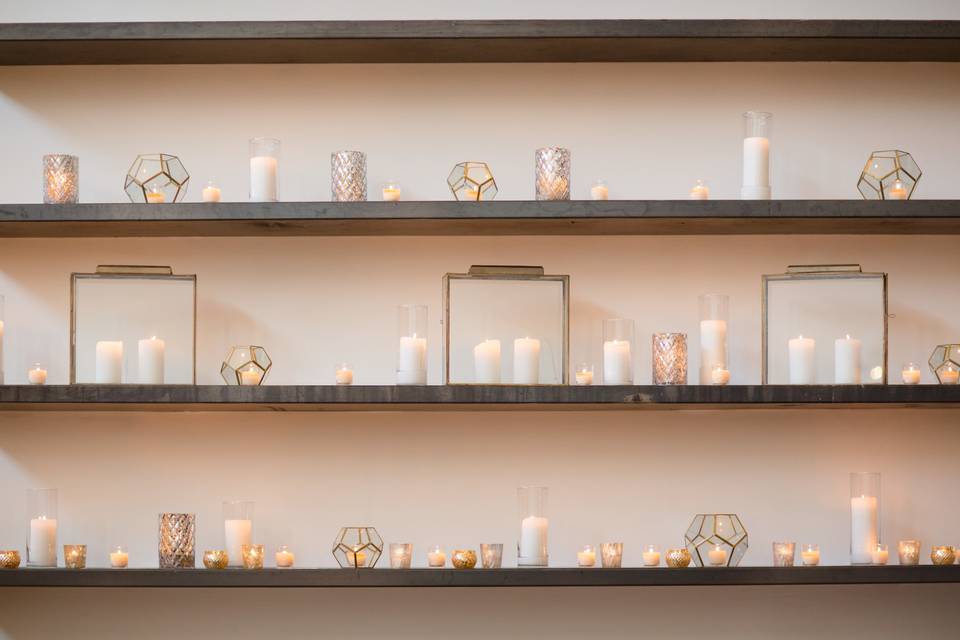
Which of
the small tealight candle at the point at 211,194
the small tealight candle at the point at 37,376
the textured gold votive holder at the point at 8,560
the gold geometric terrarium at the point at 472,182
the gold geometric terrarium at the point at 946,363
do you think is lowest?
the textured gold votive holder at the point at 8,560

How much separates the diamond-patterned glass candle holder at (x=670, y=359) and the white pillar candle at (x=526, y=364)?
0.26 metres

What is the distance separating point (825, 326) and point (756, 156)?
38cm

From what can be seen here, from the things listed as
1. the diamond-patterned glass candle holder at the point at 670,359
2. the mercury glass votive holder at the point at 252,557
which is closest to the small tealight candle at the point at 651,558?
the diamond-patterned glass candle holder at the point at 670,359

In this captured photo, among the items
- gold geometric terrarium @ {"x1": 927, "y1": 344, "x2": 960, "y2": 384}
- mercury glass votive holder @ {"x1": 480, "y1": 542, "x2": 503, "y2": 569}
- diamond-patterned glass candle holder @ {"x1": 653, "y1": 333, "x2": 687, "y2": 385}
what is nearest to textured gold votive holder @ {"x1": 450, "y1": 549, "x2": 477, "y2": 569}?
mercury glass votive holder @ {"x1": 480, "y1": 542, "x2": 503, "y2": 569}

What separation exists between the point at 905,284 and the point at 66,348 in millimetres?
1855

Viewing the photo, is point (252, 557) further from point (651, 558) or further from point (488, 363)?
point (651, 558)

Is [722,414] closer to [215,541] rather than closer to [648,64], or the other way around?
[648,64]

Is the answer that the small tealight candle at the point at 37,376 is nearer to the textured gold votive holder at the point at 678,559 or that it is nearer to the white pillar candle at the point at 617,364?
the white pillar candle at the point at 617,364

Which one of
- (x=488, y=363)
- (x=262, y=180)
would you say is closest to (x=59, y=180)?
(x=262, y=180)

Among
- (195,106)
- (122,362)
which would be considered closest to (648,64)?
(195,106)

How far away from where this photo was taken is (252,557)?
7.55 ft

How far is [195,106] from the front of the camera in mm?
2543

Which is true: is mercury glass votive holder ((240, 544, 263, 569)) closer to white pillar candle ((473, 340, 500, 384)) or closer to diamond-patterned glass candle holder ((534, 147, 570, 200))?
white pillar candle ((473, 340, 500, 384))

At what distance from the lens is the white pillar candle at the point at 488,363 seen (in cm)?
229
